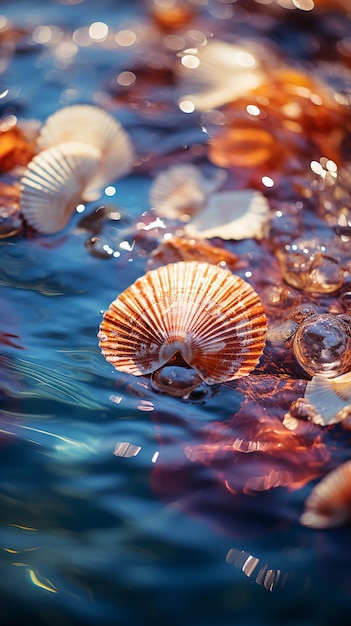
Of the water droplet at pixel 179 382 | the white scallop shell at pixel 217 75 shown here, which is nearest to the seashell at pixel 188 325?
the water droplet at pixel 179 382

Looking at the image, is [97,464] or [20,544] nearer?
[20,544]

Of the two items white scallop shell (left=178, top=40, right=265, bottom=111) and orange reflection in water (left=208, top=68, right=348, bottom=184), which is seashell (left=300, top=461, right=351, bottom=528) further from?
white scallop shell (left=178, top=40, right=265, bottom=111)

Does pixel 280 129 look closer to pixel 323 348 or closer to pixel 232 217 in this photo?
pixel 232 217

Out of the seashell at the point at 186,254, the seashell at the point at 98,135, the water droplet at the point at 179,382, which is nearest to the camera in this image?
the water droplet at the point at 179,382

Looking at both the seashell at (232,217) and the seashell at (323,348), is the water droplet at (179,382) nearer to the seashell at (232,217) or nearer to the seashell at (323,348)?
the seashell at (323,348)

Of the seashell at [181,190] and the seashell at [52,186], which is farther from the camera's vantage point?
the seashell at [181,190]

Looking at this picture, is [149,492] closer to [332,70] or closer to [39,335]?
[39,335]

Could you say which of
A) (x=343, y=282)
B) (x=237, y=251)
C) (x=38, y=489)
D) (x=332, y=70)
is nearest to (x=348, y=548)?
(x=38, y=489)
